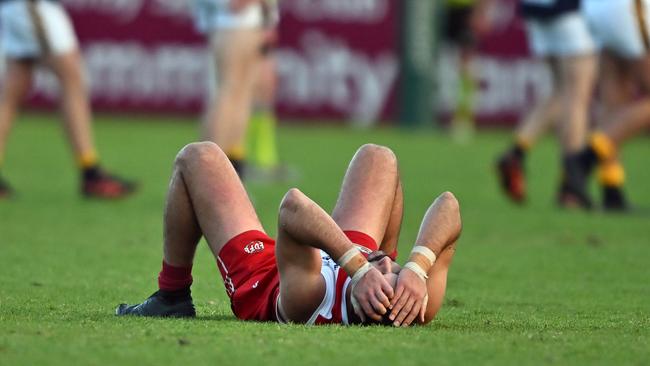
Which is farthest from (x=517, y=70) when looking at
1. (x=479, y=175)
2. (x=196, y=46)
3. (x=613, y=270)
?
(x=613, y=270)

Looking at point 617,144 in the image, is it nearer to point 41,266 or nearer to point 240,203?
point 41,266

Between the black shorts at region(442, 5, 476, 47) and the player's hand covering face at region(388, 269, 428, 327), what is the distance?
14842 millimetres

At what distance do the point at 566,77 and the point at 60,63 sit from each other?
11.3 feet

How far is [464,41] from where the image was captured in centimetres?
1908

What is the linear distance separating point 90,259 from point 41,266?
1.32 feet

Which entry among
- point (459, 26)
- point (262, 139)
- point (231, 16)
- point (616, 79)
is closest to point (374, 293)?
point (231, 16)

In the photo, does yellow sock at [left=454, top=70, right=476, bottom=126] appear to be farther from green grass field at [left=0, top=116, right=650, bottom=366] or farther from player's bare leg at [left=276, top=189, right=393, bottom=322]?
player's bare leg at [left=276, top=189, right=393, bottom=322]

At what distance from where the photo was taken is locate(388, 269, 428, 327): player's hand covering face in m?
4.29

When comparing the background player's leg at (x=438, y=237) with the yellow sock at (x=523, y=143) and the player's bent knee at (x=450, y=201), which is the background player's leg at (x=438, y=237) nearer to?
the player's bent knee at (x=450, y=201)

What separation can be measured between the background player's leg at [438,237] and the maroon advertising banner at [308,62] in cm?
1471

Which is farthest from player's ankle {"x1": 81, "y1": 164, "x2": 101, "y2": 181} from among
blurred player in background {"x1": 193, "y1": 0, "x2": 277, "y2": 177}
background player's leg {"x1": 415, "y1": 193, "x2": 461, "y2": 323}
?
background player's leg {"x1": 415, "y1": 193, "x2": 461, "y2": 323}

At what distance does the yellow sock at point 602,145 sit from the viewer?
938 centimetres

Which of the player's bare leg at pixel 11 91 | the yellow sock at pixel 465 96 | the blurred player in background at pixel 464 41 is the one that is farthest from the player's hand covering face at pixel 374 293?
the yellow sock at pixel 465 96

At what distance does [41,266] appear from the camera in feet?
20.8
